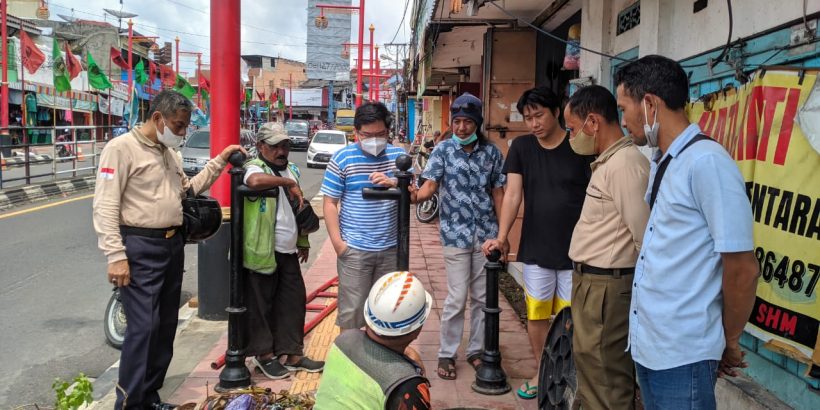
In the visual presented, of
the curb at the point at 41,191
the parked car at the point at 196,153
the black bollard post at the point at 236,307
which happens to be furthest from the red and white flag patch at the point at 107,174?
the parked car at the point at 196,153

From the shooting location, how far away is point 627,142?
2.88 meters

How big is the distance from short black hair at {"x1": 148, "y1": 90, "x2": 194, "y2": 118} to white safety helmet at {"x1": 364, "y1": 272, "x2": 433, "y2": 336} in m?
1.98

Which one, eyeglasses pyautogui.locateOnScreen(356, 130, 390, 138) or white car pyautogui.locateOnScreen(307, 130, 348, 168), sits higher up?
eyeglasses pyautogui.locateOnScreen(356, 130, 390, 138)

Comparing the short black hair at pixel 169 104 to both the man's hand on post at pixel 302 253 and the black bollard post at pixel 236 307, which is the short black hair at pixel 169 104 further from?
the man's hand on post at pixel 302 253

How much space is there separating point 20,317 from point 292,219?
3.39m

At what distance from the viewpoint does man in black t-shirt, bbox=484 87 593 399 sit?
377 cm

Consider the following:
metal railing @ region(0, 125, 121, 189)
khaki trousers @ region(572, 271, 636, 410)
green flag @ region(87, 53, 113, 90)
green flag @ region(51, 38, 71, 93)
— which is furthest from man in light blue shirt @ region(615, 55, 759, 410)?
green flag @ region(87, 53, 113, 90)

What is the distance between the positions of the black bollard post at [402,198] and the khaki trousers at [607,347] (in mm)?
994

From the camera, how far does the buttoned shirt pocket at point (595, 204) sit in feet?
9.11

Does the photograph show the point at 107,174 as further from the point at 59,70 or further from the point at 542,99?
the point at 59,70

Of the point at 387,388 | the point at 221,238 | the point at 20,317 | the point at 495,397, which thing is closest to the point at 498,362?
the point at 495,397

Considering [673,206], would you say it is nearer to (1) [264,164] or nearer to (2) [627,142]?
(2) [627,142]

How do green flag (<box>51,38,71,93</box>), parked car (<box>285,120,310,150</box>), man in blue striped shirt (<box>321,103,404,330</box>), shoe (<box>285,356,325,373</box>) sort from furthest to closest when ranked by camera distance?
parked car (<box>285,120,310,150</box>) → green flag (<box>51,38,71,93</box>) → shoe (<box>285,356,325,373</box>) → man in blue striped shirt (<box>321,103,404,330</box>)

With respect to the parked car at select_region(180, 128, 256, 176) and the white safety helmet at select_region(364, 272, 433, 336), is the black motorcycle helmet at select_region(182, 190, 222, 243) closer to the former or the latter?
the white safety helmet at select_region(364, 272, 433, 336)
